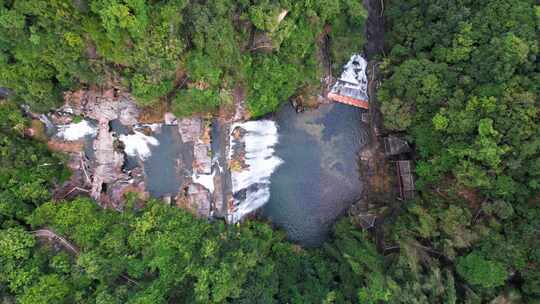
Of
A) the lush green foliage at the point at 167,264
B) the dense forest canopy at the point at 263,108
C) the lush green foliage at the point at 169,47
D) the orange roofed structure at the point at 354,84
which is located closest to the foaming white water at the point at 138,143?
the lush green foliage at the point at 169,47

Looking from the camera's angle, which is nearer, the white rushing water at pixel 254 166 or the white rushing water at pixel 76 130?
the white rushing water at pixel 76 130

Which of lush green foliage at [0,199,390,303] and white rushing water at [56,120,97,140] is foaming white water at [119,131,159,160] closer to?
white rushing water at [56,120,97,140]

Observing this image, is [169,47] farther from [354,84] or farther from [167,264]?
[354,84]

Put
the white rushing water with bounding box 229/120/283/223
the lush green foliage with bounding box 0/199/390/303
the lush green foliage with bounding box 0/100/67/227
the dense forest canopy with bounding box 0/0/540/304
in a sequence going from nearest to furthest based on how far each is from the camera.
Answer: the lush green foliage with bounding box 0/199/390/303 → the dense forest canopy with bounding box 0/0/540/304 → the lush green foliage with bounding box 0/100/67/227 → the white rushing water with bounding box 229/120/283/223

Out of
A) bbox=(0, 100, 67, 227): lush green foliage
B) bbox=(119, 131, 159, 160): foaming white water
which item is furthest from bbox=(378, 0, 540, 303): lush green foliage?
bbox=(0, 100, 67, 227): lush green foliage

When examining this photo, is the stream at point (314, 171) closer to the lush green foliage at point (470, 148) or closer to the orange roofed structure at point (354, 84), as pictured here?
the orange roofed structure at point (354, 84)

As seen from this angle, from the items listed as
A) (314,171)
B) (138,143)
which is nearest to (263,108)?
(314,171)
